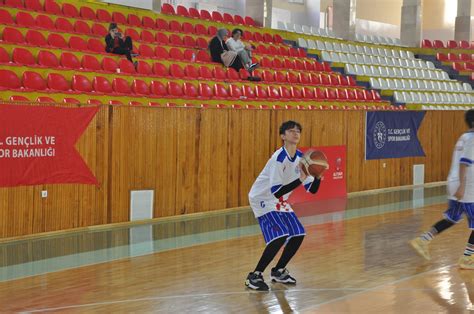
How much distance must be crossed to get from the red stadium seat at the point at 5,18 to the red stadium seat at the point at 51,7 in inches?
53.0

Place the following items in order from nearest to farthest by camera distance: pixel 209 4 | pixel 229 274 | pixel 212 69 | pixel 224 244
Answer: pixel 229 274 → pixel 224 244 → pixel 212 69 → pixel 209 4

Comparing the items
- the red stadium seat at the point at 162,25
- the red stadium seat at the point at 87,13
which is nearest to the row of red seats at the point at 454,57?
the red stadium seat at the point at 162,25

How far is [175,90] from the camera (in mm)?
15594

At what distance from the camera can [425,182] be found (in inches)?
758

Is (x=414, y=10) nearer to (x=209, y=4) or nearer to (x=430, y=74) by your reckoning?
(x=430, y=74)

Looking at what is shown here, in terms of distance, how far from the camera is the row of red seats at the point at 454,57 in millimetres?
28266

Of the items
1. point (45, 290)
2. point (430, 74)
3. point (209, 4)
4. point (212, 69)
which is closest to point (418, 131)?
point (212, 69)

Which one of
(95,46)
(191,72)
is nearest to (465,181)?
(95,46)

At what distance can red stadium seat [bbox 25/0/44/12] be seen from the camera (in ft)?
52.3

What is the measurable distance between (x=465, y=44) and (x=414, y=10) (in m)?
2.20

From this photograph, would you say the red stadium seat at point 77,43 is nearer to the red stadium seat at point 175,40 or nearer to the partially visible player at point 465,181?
the red stadium seat at point 175,40

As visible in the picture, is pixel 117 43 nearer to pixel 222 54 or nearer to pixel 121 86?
pixel 121 86

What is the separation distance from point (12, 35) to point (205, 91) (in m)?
3.94

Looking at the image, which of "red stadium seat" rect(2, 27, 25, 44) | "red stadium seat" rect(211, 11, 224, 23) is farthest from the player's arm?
"red stadium seat" rect(211, 11, 224, 23)
